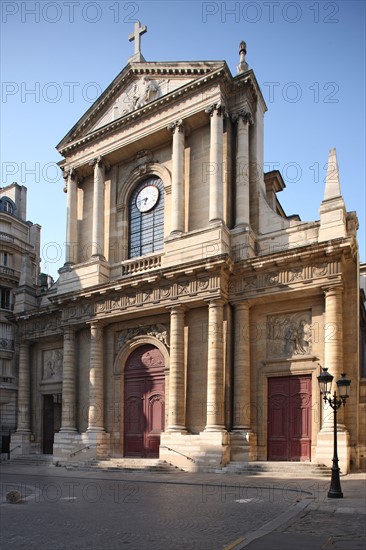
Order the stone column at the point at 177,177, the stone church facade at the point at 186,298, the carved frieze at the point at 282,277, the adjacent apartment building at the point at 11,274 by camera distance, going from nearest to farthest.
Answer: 1. the carved frieze at the point at 282,277
2. the stone church facade at the point at 186,298
3. the stone column at the point at 177,177
4. the adjacent apartment building at the point at 11,274

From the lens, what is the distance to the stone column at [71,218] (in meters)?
27.1

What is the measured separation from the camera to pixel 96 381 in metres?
23.9

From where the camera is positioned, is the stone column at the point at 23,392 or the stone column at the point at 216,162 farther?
the stone column at the point at 23,392

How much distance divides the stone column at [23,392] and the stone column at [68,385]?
3982mm

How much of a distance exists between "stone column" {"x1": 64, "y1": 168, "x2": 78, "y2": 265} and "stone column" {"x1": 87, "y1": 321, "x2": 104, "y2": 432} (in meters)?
4.48

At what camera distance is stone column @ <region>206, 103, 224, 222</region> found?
70.4ft

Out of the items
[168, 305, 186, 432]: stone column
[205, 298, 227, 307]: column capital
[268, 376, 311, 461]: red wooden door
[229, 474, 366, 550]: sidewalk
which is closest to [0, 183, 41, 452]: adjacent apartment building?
[168, 305, 186, 432]: stone column

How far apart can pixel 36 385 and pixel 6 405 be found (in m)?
3.02

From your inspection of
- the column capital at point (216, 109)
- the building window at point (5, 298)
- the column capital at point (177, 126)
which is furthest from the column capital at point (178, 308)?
the building window at point (5, 298)

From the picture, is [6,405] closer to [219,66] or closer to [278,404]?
[278,404]

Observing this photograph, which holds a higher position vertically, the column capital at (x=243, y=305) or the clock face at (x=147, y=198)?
the clock face at (x=147, y=198)

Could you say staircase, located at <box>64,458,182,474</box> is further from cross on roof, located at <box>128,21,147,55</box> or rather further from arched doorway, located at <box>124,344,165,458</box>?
cross on roof, located at <box>128,21,147,55</box>

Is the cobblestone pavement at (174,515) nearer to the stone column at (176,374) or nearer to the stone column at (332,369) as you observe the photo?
the stone column at (332,369)

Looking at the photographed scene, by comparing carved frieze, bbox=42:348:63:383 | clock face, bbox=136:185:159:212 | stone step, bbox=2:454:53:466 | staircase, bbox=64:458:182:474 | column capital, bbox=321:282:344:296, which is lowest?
stone step, bbox=2:454:53:466
